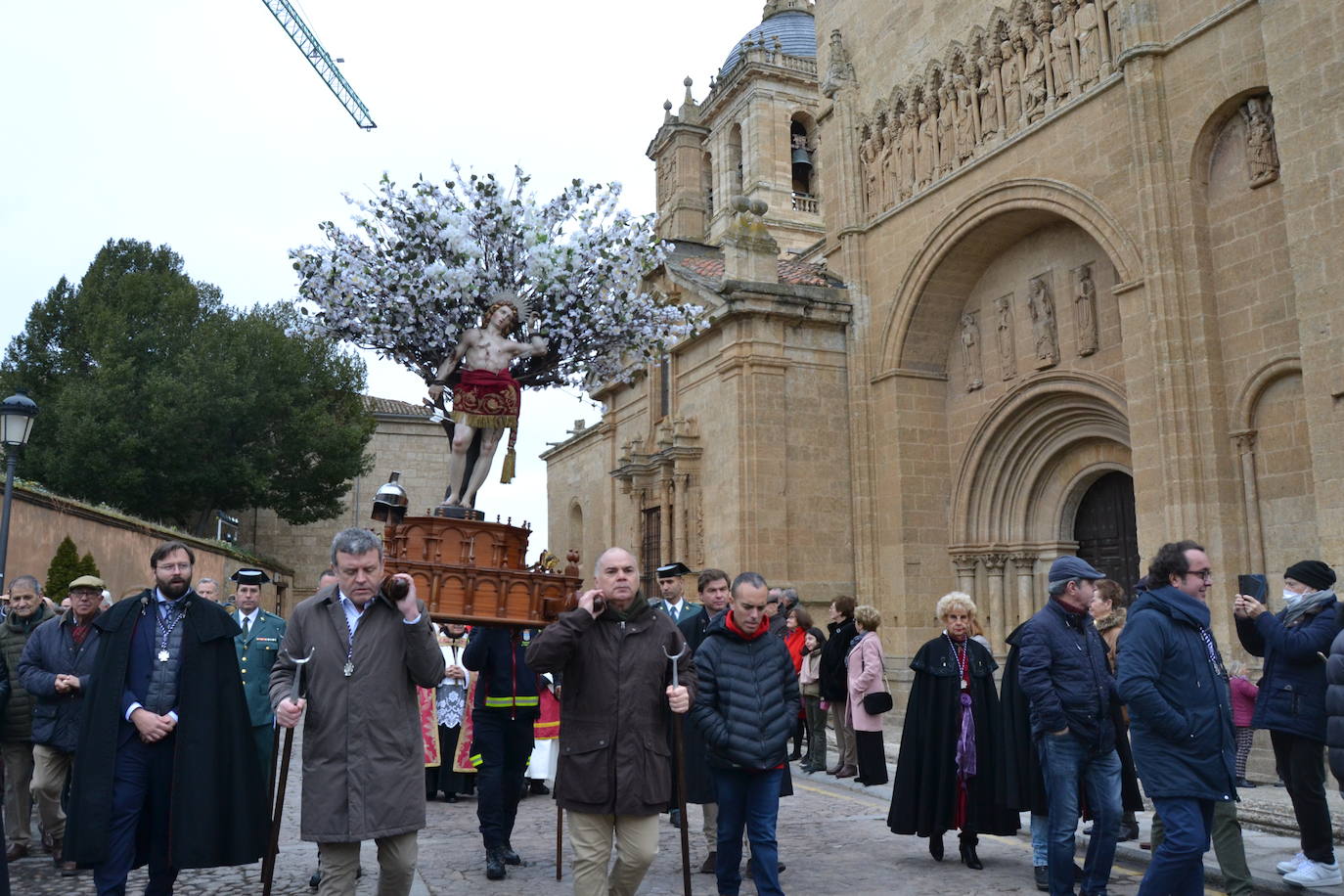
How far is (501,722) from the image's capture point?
7102 millimetres

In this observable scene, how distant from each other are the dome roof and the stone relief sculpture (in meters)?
13.2

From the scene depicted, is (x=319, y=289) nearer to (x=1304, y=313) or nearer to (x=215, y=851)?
(x=215, y=851)

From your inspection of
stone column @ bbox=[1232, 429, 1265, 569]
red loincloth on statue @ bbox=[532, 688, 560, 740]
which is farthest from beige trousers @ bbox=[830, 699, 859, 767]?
stone column @ bbox=[1232, 429, 1265, 569]

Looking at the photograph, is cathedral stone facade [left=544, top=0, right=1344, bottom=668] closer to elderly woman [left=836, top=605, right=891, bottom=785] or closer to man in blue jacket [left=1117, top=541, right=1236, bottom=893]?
elderly woman [left=836, top=605, right=891, bottom=785]

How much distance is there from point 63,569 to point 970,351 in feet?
47.5

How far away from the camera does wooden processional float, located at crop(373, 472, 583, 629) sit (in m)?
5.72

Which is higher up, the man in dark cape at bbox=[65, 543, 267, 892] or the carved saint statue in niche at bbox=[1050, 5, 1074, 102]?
the carved saint statue in niche at bbox=[1050, 5, 1074, 102]

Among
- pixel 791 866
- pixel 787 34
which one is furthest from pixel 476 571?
pixel 787 34

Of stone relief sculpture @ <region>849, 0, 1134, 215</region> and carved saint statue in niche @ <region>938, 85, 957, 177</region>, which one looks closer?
stone relief sculpture @ <region>849, 0, 1134, 215</region>

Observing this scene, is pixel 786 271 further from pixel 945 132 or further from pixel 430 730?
pixel 430 730

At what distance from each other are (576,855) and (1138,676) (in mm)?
→ 2738

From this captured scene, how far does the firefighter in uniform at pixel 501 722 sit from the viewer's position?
22.3ft

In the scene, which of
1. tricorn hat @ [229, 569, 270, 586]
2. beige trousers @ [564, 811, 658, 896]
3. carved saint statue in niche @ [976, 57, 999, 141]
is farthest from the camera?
carved saint statue in niche @ [976, 57, 999, 141]

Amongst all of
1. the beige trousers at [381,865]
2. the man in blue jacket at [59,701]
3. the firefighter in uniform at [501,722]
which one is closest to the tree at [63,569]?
the man in blue jacket at [59,701]
